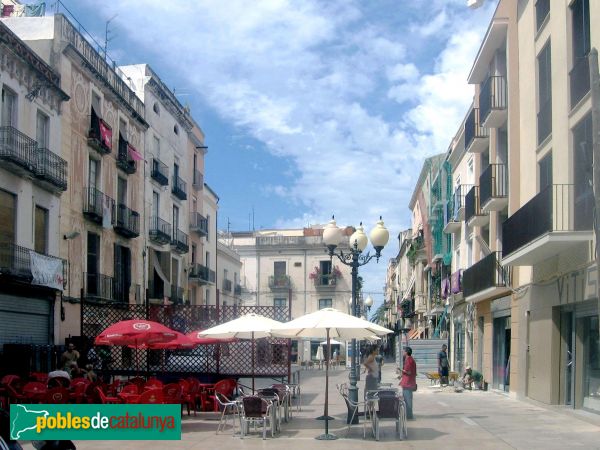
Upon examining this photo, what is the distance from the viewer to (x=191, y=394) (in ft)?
58.0

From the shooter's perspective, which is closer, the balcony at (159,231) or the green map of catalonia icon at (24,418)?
the green map of catalonia icon at (24,418)

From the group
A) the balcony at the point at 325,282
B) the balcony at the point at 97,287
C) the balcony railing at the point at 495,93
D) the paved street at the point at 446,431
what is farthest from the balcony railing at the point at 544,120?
the balcony at the point at 325,282

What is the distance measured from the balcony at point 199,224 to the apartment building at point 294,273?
22.7m

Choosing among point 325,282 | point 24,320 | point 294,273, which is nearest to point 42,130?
point 24,320

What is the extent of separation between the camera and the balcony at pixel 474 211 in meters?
27.8

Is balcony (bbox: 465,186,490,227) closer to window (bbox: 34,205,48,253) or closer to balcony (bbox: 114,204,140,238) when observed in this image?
balcony (bbox: 114,204,140,238)

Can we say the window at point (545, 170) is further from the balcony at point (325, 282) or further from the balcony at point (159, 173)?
the balcony at point (325, 282)

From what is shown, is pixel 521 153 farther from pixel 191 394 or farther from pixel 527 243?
pixel 191 394

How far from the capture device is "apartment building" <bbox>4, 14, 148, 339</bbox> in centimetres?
2609

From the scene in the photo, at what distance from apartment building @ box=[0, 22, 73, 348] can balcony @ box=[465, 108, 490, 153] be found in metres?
14.2

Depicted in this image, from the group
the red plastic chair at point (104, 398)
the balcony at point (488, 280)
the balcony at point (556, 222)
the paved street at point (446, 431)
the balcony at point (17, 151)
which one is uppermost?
the balcony at point (17, 151)

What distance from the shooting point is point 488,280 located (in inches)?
996

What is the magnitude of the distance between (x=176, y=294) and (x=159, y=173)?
21.6 feet

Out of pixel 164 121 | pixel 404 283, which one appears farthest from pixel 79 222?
pixel 404 283
